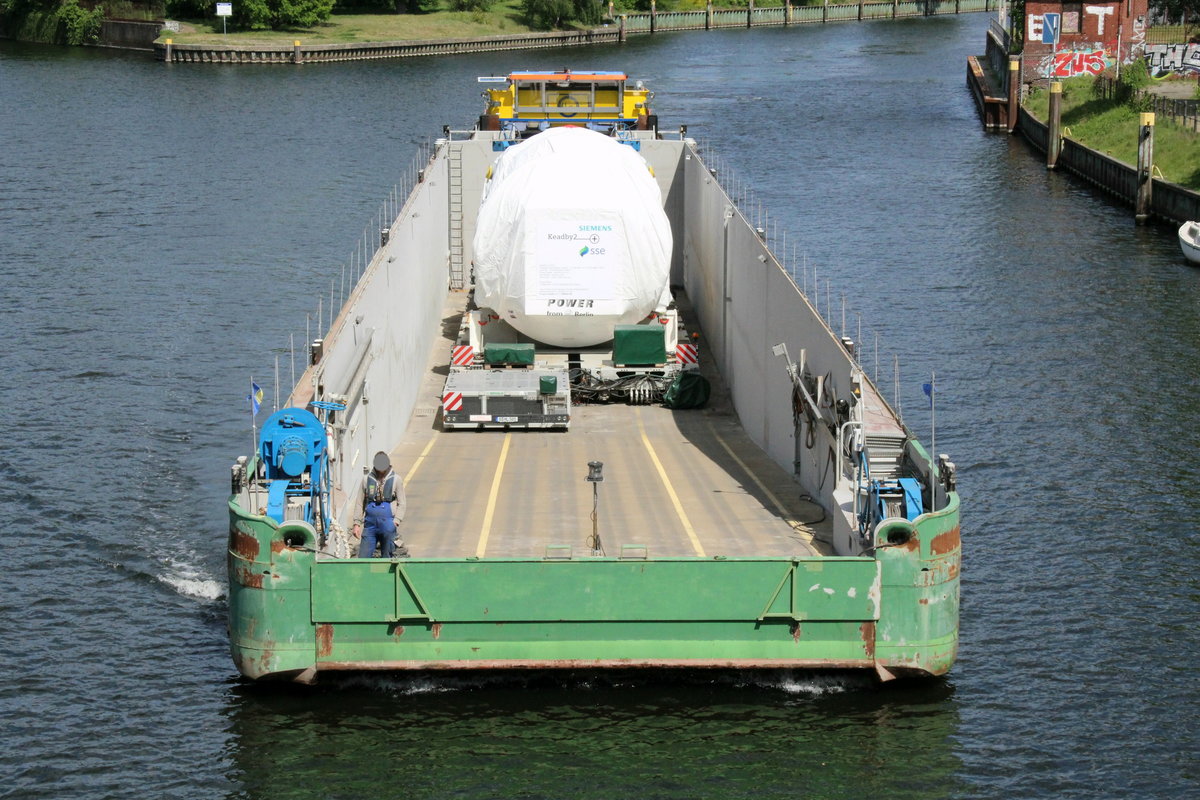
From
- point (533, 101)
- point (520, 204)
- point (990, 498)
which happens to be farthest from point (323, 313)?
point (990, 498)

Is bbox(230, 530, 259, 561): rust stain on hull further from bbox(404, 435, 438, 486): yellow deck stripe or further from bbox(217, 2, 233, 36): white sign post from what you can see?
bbox(217, 2, 233, 36): white sign post

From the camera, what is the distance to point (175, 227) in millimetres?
53875

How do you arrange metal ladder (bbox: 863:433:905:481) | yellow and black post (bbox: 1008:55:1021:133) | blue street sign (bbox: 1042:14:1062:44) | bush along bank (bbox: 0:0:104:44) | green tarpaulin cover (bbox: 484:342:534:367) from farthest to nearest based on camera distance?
bush along bank (bbox: 0:0:104:44) → blue street sign (bbox: 1042:14:1062:44) → yellow and black post (bbox: 1008:55:1021:133) → green tarpaulin cover (bbox: 484:342:534:367) → metal ladder (bbox: 863:433:905:481)

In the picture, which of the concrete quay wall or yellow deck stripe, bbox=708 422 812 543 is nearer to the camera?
yellow deck stripe, bbox=708 422 812 543

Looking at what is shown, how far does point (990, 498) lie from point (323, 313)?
1906cm

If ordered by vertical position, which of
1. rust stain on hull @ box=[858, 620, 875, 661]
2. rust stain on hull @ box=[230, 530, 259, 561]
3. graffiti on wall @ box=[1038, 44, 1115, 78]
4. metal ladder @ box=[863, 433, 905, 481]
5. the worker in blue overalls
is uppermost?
graffiti on wall @ box=[1038, 44, 1115, 78]

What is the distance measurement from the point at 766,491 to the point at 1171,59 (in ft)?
181

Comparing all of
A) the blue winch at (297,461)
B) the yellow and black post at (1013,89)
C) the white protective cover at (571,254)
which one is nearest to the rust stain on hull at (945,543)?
the blue winch at (297,461)

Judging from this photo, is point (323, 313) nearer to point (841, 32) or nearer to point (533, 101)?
point (533, 101)

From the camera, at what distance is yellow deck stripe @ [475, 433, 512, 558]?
856 inches

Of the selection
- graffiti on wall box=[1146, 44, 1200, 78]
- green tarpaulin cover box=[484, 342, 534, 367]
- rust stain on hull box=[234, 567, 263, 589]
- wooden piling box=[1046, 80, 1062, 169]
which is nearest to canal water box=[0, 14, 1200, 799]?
wooden piling box=[1046, 80, 1062, 169]

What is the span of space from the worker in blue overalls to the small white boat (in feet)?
109

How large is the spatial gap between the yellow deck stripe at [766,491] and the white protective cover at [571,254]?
9.21ft

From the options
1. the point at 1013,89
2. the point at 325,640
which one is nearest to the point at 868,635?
the point at 325,640
